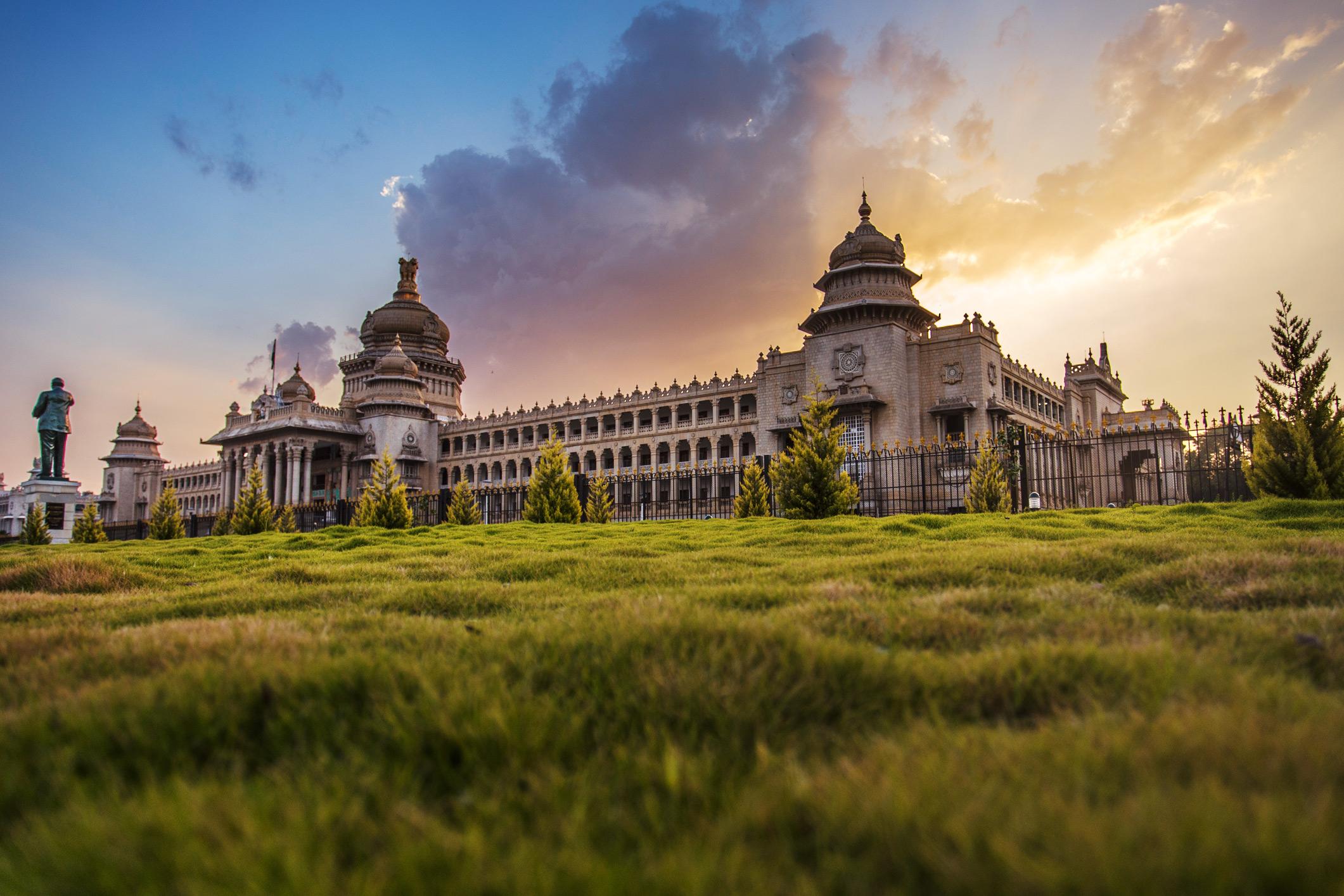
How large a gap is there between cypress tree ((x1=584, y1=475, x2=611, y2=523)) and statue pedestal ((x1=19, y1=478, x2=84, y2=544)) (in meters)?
24.2

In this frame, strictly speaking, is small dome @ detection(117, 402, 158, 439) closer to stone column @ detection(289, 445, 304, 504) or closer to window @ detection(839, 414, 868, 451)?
stone column @ detection(289, 445, 304, 504)

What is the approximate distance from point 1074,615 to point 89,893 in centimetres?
393

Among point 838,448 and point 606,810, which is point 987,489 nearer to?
point 838,448

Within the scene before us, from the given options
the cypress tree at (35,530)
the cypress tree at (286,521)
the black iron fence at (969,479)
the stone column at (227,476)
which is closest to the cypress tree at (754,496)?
the black iron fence at (969,479)

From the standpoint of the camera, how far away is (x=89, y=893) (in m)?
1.51

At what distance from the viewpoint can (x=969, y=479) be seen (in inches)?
998

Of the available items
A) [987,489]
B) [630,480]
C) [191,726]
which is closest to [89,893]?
[191,726]

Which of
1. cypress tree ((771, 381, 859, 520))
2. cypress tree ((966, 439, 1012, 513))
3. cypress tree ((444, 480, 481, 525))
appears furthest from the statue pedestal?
cypress tree ((966, 439, 1012, 513))

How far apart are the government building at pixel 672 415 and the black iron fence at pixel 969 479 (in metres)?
0.63

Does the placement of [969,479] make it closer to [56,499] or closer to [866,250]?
[866,250]

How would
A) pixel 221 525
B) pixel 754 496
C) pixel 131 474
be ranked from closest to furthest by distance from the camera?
1. pixel 754 496
2. pixel 221 525
3. pixel 131 474

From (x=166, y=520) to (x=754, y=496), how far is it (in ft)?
72.2

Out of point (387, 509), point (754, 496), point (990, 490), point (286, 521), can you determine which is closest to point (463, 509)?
point (387, 509)

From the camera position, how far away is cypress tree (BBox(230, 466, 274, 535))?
2616 centimetres
